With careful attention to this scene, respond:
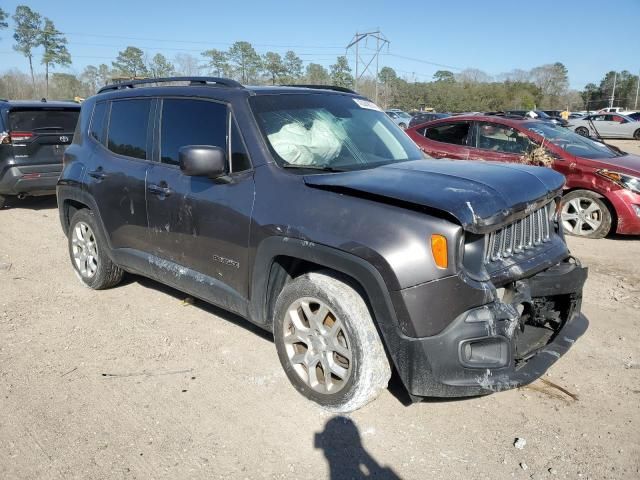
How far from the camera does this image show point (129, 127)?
430cm

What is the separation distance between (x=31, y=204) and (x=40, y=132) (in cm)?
187

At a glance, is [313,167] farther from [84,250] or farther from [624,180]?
[624,180]

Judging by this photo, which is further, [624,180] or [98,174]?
[624,180]

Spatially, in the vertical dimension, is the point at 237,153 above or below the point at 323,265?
above

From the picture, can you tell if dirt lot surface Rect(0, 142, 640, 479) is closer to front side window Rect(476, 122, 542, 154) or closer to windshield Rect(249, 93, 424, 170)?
windshield Rect(249, 93, 424, 170)

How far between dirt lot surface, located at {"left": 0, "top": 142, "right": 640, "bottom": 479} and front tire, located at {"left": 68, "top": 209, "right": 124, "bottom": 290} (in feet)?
1.99

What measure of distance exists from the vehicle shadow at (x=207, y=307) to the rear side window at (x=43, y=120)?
462cm

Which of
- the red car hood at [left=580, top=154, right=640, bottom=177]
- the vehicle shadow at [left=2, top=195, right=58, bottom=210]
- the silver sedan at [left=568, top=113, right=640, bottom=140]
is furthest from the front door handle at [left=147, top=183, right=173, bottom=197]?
the silver sedan at [left=568, top=113, right=640, bottom=140]

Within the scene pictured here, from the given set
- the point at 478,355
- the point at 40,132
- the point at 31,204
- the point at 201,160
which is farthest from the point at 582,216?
the point at 31,204

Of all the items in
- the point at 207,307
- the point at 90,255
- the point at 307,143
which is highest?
the point at 307,143

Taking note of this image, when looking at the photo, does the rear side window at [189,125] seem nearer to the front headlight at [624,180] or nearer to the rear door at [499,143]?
the rear door at [499,143]

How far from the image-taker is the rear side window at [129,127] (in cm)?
412

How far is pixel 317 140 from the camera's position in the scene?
138 inches

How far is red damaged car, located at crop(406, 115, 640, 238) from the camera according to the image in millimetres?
6672
